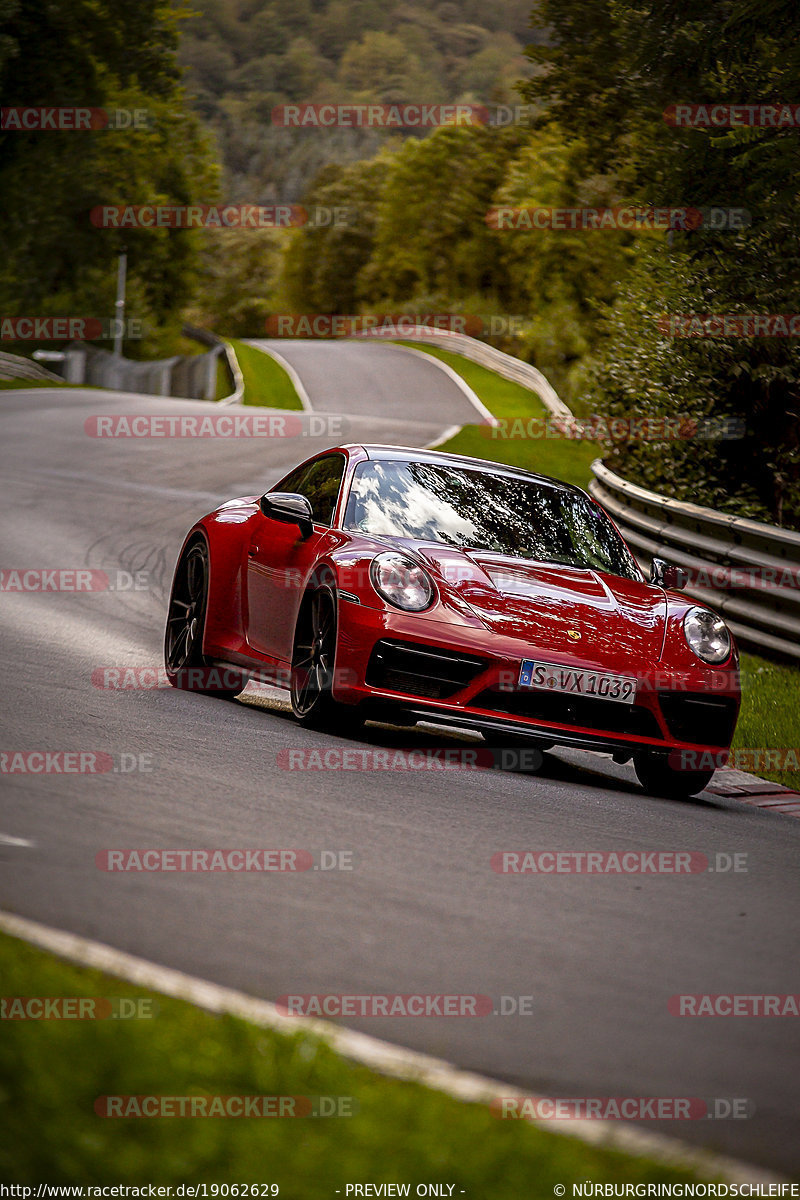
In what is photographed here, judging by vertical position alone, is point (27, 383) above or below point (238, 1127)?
below

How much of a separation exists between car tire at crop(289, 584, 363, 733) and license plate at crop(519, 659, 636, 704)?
0.82 m

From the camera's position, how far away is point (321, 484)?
8883 mm

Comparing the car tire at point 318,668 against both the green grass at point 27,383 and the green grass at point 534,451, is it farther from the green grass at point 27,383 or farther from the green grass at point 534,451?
the green grass at point 27,383

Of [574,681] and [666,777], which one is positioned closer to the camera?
[574,681]

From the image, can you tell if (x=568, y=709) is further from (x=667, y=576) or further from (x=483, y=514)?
(x=667, y=576)

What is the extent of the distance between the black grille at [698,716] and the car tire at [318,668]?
A: 146 cm

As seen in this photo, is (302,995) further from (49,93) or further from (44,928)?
(49,93)

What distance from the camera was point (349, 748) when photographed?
7.26 meters

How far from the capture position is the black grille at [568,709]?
7.22m

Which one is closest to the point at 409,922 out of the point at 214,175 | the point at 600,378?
the point at 600,378

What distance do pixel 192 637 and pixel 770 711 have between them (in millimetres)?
3554

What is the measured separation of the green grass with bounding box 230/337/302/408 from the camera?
5292 cm

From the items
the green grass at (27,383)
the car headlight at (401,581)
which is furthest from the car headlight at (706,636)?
the green grass at (27,383)

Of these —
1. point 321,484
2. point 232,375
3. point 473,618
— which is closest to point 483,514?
point 321,484
